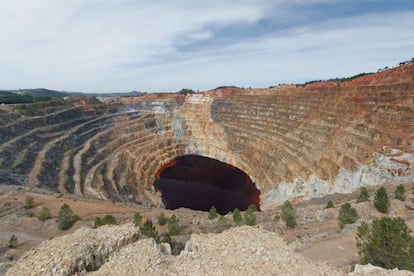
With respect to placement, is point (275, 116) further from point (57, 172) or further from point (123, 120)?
point (57, 172)

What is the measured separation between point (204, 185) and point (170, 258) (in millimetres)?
44981

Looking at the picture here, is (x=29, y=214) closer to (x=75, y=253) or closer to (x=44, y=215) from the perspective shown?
(x=44, y=215)

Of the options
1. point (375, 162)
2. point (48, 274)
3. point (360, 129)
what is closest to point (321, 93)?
point (360, 129)

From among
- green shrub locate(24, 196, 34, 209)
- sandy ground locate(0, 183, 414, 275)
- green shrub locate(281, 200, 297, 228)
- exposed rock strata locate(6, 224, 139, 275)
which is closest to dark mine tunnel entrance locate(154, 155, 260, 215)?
sandy ground locate(0, 183, 414, 275)

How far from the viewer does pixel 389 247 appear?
13594 mm

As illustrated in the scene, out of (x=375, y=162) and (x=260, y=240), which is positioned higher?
(x=260, y=240)

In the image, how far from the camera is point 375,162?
37125 mm

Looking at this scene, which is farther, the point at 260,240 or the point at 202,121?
the point at 202,121

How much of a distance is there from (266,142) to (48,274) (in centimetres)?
5017

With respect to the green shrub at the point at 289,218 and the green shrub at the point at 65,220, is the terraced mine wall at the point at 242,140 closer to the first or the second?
the green shrub at the point at 65,220

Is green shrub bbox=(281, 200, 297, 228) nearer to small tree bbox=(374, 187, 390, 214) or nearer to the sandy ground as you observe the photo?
the sandy ground

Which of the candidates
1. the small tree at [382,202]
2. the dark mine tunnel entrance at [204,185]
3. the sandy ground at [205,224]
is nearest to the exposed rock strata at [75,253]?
the sandy ground at [205,224]

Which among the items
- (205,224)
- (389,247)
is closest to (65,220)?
(205,224)

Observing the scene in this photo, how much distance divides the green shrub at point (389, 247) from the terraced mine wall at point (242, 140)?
74.7 feet
